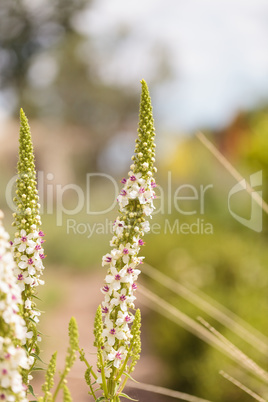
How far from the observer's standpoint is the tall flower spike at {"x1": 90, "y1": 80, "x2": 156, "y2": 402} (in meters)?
0.85

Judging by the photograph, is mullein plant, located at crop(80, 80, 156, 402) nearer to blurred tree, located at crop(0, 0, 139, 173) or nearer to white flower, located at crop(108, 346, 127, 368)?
white flower, located at crop(108, 346, 127, 368)

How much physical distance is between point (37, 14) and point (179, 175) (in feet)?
17.2

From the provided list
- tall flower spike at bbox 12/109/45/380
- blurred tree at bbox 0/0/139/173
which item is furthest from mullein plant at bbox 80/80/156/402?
blurred tree at bbox 0/0/139/173

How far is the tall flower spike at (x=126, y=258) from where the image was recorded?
0.85m

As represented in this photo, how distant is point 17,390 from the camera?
0.65m

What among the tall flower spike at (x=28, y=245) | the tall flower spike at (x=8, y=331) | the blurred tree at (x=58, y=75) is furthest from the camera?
the blurred tree at (x=58, y=75)

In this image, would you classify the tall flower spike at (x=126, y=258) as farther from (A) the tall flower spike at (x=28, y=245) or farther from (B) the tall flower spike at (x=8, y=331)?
(B) the tall flower spike at (x=8, y=331)

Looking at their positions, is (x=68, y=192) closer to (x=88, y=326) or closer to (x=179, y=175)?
(x=179, y=175)

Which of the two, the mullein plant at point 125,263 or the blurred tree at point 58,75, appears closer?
the mullein plant at point 125,263

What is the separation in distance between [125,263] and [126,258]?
1 cm

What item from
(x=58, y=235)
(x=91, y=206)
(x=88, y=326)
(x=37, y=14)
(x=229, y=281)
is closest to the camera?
(x=229, y=281)

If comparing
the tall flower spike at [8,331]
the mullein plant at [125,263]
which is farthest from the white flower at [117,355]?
the tall flower spike at [8,331]

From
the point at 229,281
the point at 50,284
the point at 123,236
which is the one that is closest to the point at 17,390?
the point at 123,236

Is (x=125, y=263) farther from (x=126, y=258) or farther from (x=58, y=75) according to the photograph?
(x=58, y=75)
